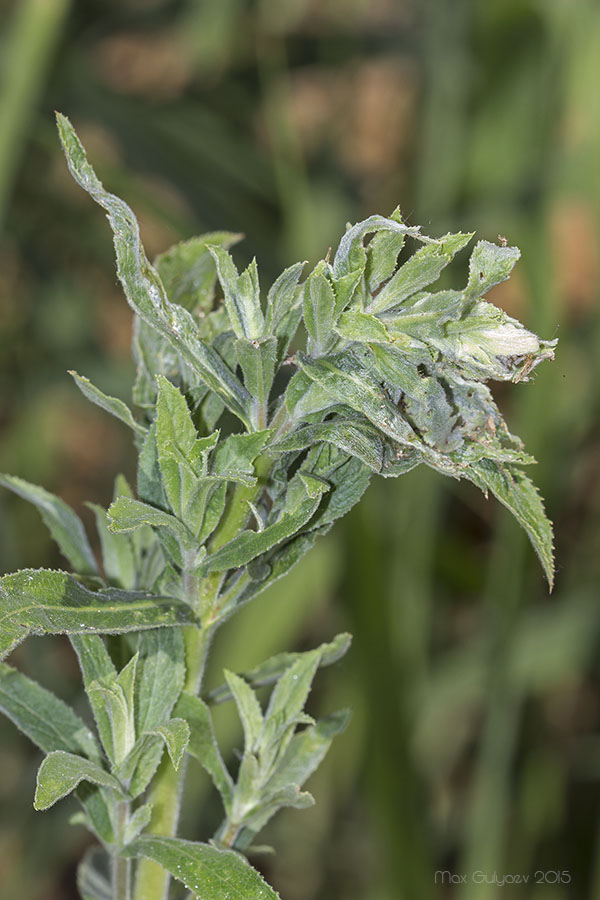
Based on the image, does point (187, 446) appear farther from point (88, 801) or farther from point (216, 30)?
point (216, 30)

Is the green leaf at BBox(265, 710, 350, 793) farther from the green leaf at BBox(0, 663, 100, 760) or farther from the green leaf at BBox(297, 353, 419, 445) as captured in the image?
the green leaf at BBox(297, 353, 419, 445)

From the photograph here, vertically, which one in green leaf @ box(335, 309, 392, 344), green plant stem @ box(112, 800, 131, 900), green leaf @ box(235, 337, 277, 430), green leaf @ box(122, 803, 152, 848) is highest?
green leaf @ box(335, 309, 392, 344)

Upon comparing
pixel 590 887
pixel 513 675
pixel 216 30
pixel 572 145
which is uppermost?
pixel 216 30

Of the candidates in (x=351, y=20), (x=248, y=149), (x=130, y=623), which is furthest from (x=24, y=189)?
(x=130, y=623)

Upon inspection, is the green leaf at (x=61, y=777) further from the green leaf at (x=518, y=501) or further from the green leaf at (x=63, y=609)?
the green leaf at (x=518, y=501)

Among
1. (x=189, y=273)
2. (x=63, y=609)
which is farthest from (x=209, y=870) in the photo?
(x=189, y=273)

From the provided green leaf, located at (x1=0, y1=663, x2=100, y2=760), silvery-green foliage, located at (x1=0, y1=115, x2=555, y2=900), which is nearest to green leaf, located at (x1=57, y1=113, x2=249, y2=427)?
silvery-green foliage, located at (x1=0, y1=115, x2=555, y2=900)

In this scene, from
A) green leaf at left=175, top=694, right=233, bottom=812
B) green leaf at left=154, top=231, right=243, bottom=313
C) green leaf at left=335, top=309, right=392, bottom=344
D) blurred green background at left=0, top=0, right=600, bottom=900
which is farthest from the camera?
blurred green background at left=0, top=0, right=600, bottom=900
